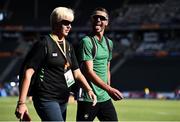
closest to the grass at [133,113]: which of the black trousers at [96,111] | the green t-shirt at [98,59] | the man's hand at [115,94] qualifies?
Result: the black trousers at [96,111]

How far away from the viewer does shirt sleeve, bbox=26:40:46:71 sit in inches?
226

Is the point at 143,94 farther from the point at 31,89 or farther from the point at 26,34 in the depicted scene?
the point at 31,89

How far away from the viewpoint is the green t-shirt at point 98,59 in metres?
6.94

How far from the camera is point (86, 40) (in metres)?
6.95

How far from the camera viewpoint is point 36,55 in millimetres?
5750

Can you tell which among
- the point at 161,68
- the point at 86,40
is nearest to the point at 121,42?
the point at 161,68

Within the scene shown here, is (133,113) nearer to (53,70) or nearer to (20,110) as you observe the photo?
(53,70)

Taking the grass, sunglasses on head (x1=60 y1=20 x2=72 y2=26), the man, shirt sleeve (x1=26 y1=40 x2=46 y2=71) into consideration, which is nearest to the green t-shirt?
the man

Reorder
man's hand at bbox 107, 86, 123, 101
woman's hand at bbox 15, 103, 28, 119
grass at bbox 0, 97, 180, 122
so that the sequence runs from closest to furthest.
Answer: woman's hand at bbox 15, 103, 28, 119 → man's hand at bbox 107, 86, 123, 101 → grass at bbox 0, 97, 180, 122

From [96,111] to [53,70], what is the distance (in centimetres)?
145

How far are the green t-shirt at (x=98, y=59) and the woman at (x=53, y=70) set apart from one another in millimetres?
871

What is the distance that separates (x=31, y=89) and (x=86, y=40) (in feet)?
4.42

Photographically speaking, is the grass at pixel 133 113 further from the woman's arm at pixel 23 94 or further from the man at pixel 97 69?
the woman's arm at pixel 23 94

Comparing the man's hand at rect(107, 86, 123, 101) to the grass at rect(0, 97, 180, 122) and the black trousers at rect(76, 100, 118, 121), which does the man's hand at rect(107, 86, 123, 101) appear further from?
the grass at rect(0, 97, 180, 122)
